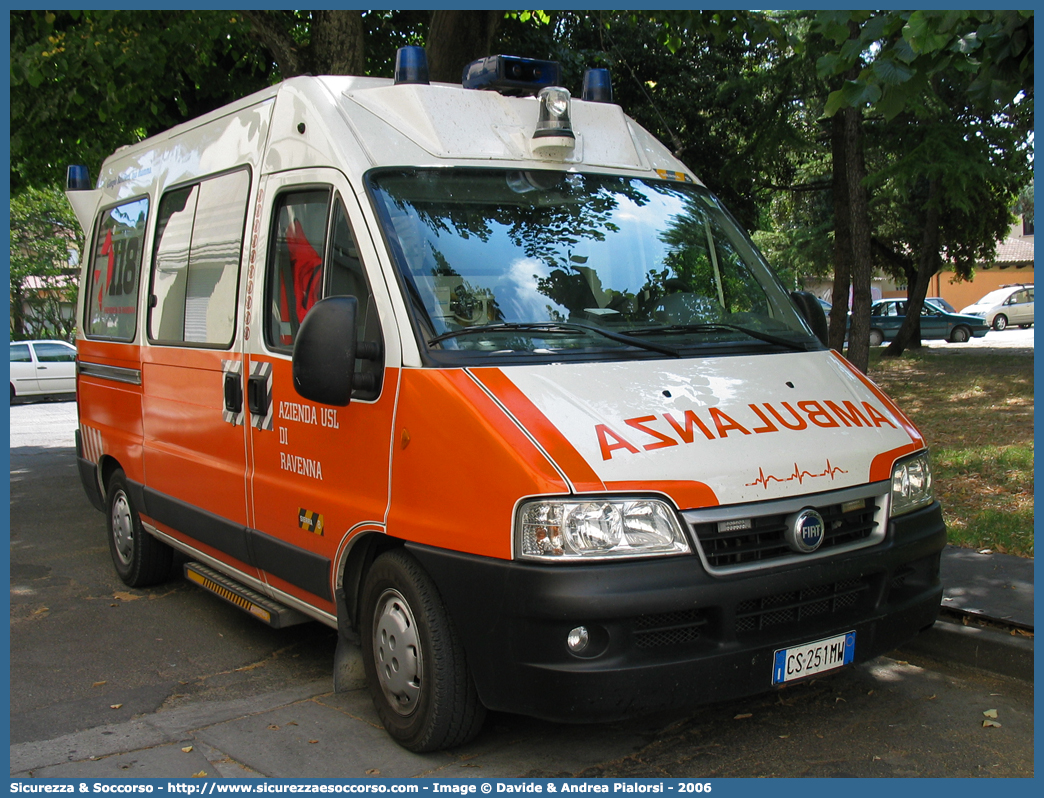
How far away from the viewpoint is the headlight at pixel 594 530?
3.39m

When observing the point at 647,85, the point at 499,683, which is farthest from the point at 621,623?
the point at 647,85

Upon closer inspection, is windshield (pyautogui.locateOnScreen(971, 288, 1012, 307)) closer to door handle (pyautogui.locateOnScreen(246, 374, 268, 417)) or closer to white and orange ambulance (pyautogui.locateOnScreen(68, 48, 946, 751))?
white and orange ambulance (pyautogui.locateOnScreen(68, 48, 946, 751))

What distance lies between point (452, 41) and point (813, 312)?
5.64 m

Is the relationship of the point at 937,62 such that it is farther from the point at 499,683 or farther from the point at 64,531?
the point at 64,531

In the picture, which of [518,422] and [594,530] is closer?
[594,530]

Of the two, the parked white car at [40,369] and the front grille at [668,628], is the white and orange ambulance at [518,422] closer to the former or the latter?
the front grille at [668,628]

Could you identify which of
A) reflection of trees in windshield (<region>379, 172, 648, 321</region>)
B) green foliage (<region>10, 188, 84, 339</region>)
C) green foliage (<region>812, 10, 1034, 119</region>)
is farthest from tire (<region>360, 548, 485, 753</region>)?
green foliage (<region>10, 188, 84, 339</region>)

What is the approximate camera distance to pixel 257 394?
486 centimetres

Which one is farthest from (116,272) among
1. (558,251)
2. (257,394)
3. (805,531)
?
(805,531)

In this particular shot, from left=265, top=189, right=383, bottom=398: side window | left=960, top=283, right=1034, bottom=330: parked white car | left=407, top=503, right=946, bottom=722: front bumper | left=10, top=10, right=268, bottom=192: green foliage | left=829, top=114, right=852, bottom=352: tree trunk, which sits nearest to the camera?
left=407, top=503, right=946, bottom=722: front bumper

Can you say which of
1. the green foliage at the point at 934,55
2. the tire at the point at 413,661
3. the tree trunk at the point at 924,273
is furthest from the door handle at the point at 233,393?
the tree trunk at the point at 924,273

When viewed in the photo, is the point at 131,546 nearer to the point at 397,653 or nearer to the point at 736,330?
the point at 397,653

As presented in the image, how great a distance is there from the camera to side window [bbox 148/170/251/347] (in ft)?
17.1

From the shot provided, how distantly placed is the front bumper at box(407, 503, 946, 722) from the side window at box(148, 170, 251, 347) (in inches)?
86.6
